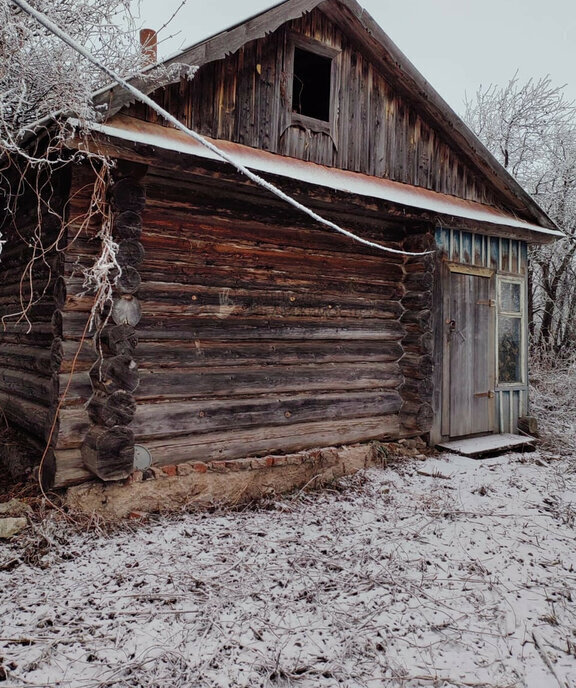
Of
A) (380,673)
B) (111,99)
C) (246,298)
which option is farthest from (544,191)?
(380,673)

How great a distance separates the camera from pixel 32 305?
17.9 feet

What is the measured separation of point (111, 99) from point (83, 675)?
12.8 ft

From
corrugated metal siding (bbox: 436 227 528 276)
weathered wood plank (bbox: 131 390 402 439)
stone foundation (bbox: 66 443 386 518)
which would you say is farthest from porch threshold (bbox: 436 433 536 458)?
corrugated metal siding (bbox: 436 227 528 276)

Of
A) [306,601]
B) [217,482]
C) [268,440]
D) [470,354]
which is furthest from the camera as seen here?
[470,354]

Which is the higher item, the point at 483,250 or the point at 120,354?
the point at 483,250

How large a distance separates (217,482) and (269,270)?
222 cm

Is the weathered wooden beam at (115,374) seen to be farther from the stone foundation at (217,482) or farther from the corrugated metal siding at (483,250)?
the corrugated metal siding at (483,250)

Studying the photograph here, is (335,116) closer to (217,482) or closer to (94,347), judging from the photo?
(94,347)

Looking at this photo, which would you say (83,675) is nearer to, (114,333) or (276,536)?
(276,536)

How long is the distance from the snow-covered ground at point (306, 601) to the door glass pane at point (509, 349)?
3.02 metres

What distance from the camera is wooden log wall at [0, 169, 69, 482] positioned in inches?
185

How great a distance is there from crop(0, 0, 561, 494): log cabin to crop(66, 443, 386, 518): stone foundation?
0.12 metres

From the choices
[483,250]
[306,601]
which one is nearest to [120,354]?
[306,601]

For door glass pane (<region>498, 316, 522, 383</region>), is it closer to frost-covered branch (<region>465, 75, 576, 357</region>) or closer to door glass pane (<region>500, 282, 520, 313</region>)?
door glass pane (<region>500, 282, 520, 313</region>)
